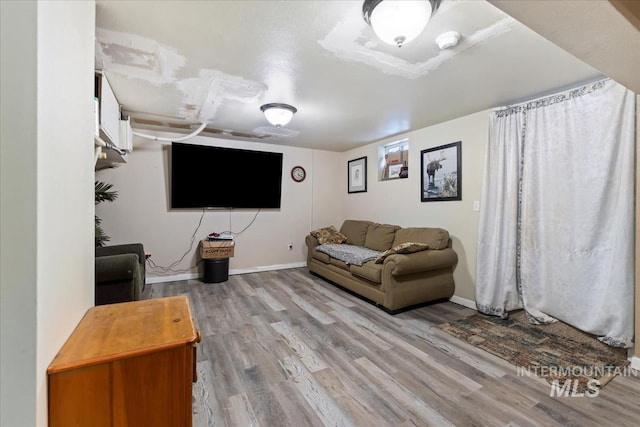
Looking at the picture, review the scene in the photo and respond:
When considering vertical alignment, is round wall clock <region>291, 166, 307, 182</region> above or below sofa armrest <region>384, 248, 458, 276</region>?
above

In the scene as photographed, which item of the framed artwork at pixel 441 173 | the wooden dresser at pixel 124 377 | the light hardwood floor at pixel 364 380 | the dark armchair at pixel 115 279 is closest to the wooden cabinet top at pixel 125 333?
the wooden dresser at pixel 124 377

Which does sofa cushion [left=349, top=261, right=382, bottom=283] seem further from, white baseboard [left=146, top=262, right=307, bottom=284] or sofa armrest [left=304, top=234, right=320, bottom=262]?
white baseboard [left=146, top=262, right=307, bottom=284]

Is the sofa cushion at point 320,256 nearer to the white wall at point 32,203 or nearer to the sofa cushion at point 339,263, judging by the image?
the sofa cushion at point 339,263

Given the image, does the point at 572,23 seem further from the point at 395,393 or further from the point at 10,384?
the point at 10,384

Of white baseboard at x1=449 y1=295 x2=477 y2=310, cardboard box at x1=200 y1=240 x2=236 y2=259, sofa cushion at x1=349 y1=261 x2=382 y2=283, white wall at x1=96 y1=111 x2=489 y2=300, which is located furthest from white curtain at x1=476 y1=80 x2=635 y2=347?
cardboard box at x1=200 y1=240 x2=236 y2=259

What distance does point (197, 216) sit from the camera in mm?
4316

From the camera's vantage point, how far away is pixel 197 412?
1.54 meters

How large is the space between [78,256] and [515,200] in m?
3.43

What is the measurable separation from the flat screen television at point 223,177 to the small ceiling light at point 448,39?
3.33 meters

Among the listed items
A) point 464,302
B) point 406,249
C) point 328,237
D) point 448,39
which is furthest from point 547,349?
point 328,237

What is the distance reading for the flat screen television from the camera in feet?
13.3

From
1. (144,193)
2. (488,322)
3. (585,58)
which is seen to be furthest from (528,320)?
(144,193)

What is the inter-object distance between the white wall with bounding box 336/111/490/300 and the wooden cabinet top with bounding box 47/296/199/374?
10.2ft

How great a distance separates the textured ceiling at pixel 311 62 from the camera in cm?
156
